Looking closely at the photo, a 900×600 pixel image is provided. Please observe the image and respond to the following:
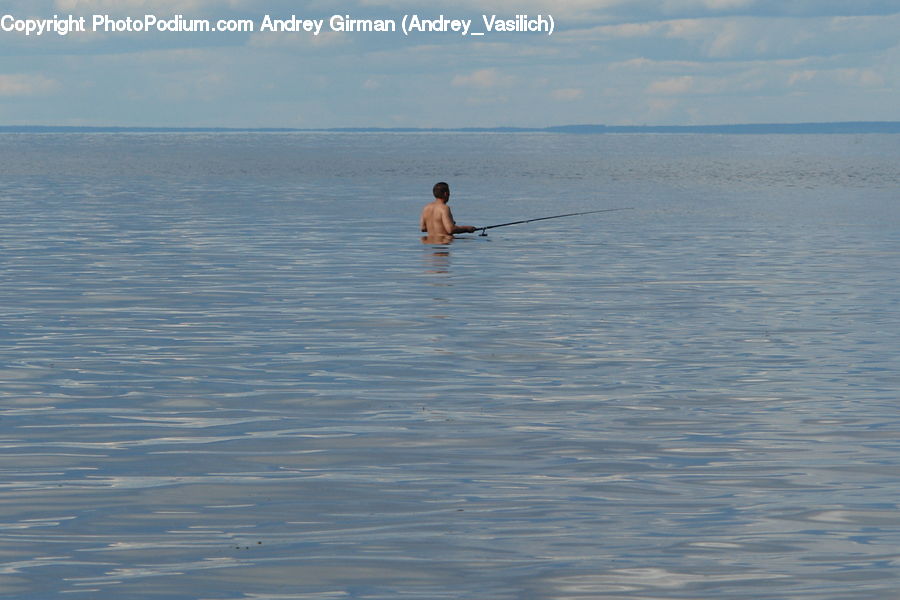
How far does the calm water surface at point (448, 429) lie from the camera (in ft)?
24.9

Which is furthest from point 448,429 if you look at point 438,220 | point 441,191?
point 438,220

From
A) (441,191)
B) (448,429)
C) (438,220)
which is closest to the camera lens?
(448,429)

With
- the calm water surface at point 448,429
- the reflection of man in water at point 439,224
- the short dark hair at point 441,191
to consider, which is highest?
the short dark hair at point 441,191

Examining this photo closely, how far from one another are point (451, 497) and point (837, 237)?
2684 centimetres

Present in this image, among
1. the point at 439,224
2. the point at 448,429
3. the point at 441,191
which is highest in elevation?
the point at 441,191

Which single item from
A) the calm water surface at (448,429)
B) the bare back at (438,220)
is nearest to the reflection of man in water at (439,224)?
the bare back at (438,220)

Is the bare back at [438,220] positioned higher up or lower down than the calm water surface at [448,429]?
higher up

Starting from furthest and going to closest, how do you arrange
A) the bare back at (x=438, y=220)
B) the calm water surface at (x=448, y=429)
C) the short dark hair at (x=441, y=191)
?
1. the bare back at (x=438, y=220)
2. the short dark hair at (x=441, y=191)
3. the calm water surface at (x=448, y=429)

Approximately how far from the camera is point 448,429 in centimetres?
1121

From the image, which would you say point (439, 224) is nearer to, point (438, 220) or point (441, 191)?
point (438, 220)

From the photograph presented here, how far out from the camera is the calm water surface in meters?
7.58

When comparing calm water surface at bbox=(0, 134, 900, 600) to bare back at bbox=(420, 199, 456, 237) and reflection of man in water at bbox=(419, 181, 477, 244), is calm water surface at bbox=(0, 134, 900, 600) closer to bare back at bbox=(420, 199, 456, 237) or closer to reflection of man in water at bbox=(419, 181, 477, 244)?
reflection of man in water at bbox=(419, 181, 477, 244)

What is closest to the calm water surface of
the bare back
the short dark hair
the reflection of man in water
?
the short dark hair

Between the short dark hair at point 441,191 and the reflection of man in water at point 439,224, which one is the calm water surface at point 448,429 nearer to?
the short dark hair at point 441,191
